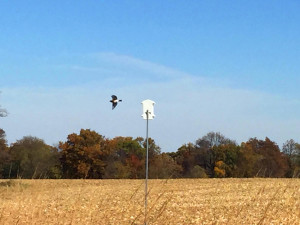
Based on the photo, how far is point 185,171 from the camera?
4566cm

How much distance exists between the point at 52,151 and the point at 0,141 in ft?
19.8

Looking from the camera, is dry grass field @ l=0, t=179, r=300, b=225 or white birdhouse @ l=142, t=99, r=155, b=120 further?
white birdhouse @ l=142, t=99, r=155, b=120

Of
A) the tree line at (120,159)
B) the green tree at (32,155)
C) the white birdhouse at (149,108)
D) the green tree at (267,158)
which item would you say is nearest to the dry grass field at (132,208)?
the white birdhouse at (149,108)

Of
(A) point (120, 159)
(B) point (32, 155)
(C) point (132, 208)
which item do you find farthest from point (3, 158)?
(C) point (132, 208)

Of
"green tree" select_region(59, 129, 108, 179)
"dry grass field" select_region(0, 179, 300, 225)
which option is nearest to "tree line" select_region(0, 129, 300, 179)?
"green tree" select_region(59, 129, 108, 179)

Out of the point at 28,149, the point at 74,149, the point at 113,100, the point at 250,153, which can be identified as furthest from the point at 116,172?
the point at 113,100

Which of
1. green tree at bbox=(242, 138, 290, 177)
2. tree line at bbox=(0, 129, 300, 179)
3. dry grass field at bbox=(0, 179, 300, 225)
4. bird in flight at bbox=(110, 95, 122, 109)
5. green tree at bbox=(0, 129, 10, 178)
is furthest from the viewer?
green tree at bbox=(242, 138, 290, 177)

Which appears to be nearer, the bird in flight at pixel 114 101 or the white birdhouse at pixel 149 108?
the white birdhouse at pixel 149 108

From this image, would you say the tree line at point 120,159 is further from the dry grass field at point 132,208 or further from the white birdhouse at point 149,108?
the white birdhouse at point 149,108

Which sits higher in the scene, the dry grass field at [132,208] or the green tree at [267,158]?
the green tree at [267,158]

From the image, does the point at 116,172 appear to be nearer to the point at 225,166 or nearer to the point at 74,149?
the point at 74,149

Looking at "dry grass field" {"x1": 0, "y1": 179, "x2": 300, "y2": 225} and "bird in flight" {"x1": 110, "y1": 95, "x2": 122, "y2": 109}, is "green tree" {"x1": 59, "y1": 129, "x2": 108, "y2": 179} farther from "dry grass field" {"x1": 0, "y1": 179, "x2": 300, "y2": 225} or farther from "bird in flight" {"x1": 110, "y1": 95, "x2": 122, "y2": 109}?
"bird in flight" {"x1": 110, "y1": 95, "x2": 122, "y2": 109}

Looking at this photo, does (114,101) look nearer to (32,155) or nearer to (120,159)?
(32,155)

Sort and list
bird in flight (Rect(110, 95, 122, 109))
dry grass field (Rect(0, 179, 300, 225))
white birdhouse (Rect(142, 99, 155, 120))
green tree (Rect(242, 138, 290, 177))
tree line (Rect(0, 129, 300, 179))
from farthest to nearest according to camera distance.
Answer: green tree (Rect(242, 138, 290, 177)) < tree line (Rect(0, 129, 300, 179)) < bird in flight (Rect(110, 95, 122, 109)) < white birdhouse (Rect(142, 99, 155, 120)) < dry grass field (Rect(0, 179, 300, 225))
